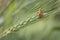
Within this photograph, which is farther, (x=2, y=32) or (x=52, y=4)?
(x=2, y=32)

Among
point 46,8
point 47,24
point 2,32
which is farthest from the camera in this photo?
point 2,32

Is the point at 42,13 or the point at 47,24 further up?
the point at 42,13

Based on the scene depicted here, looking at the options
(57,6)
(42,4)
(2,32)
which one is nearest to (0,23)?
(2,32)

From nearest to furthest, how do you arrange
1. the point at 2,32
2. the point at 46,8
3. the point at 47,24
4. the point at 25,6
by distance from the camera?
1. the point at 47,24
2. the point at 46,8
3. the point at 25,6
4. the point at 2,32

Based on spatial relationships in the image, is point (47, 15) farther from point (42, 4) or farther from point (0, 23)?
point (0, 23)

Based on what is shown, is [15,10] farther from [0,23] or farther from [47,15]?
[47,15]

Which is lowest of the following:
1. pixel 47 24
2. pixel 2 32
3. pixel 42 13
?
pixel 47 24
